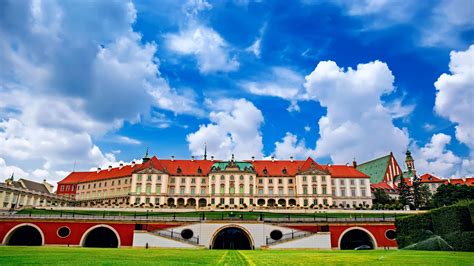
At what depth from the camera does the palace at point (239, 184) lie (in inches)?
2963

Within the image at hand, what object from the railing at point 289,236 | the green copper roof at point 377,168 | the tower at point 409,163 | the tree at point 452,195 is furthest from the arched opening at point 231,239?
the tower at point 409,163

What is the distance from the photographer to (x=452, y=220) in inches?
1253

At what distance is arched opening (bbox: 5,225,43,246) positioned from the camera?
41.8 m

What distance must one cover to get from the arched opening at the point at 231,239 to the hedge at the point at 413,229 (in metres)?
17.6

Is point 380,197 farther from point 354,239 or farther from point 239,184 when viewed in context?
point 354,239

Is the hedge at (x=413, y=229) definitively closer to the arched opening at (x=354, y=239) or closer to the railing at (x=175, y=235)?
the arched opening at (x=354, y=239)

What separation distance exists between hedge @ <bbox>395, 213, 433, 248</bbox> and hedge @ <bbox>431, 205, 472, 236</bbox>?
1.00 metres

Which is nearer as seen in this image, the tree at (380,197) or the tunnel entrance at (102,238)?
the tunnel entrance at (102,238)

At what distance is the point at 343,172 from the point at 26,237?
64.8 m

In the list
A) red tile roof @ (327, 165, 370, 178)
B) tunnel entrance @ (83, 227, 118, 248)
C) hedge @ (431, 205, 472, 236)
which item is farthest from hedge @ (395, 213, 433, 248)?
red tile roof @ (327, 165, 370, 178)

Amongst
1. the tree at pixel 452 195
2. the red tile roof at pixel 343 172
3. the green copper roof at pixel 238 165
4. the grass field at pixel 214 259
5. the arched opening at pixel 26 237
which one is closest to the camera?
the grass field at pixel 214 259

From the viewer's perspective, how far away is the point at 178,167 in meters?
80.6

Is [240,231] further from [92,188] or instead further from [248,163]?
[92,188]

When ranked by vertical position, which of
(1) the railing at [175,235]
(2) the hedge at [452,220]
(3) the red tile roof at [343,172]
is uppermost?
(3) the red tile roof at [343,172]
